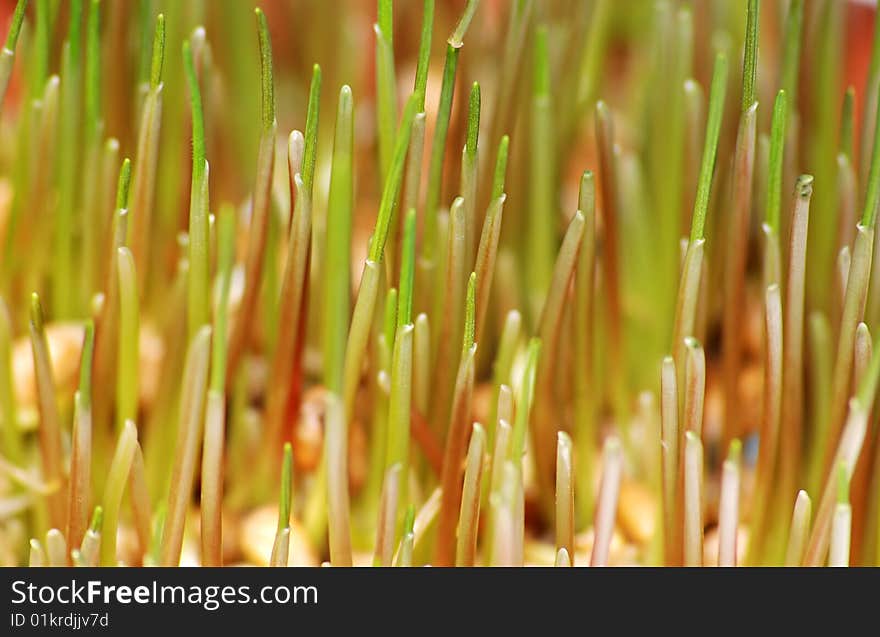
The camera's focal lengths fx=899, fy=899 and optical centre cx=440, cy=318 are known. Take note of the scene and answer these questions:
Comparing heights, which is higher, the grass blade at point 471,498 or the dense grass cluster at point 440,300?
the dense grass cluster at point 440,300
